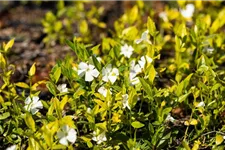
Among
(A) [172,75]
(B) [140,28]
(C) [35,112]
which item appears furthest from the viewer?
(B) [140,28]

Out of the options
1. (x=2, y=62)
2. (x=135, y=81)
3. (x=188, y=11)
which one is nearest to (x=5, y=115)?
(x=2, y=62)

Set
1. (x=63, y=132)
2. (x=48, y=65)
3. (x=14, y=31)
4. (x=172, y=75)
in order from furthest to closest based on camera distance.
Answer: (x=14, y=31) → (x=48, y=65) → (x=172, y=75) → (x=63, y=132)

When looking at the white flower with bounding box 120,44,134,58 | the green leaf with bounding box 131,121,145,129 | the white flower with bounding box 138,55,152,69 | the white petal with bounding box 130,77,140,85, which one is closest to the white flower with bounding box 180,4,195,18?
the white flower with bounding box 120,44,134,58

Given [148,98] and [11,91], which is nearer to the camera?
[148,98]

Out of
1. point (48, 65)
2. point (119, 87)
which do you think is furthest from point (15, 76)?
point (119, 87)

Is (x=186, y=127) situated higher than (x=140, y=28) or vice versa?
(x=140, y=28)

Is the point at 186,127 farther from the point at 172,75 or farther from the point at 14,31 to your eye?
the point at 14,31
